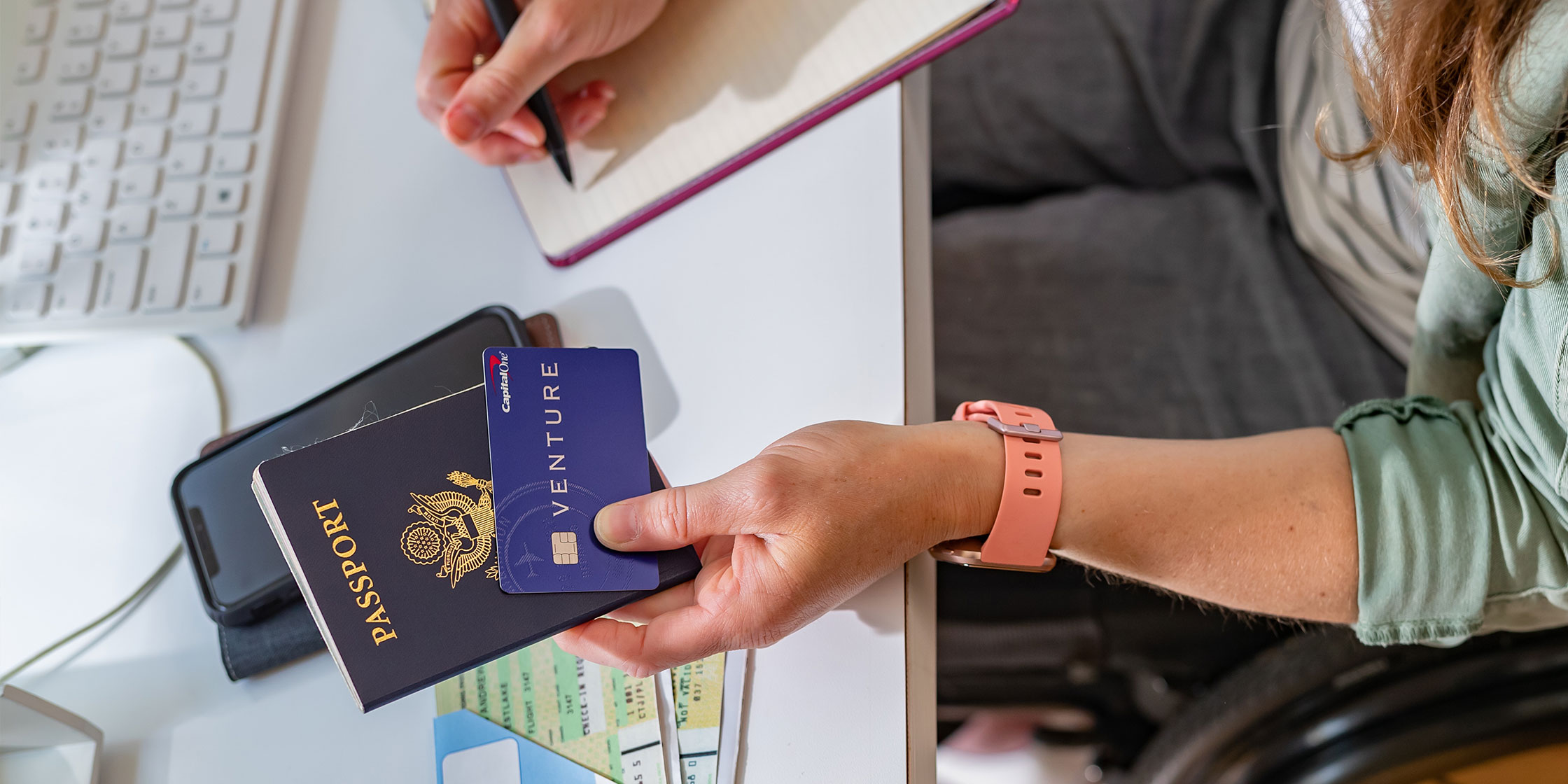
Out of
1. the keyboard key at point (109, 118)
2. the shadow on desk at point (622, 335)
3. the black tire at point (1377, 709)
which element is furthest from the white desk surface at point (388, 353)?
the black tire at point (1377, 709)

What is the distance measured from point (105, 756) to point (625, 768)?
32cm

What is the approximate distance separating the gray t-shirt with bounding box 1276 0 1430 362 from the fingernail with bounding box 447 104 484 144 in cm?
64

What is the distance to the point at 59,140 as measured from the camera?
65 centimetres

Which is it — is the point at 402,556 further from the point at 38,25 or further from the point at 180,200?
the point at 38,25

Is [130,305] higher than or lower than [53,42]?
lower

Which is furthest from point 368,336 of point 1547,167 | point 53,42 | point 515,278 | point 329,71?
point 1547,167

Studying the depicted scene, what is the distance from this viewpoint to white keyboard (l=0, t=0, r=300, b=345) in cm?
62

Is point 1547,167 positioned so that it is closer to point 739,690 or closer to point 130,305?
point 739,690

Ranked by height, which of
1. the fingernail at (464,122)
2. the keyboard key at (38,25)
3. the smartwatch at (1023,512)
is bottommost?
the smartwatch at (1023,512)

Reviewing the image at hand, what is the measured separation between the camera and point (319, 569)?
0.44 metres

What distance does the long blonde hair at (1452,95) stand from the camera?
449 mm

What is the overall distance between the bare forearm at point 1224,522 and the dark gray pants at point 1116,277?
0.21 meters

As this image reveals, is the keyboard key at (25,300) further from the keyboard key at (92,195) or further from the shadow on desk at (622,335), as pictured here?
the shadow on desk at (622,335)

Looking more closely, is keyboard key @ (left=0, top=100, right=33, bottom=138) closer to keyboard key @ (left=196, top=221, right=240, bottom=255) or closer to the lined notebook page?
keyboard key @ (left=196, top=221, right=240, bottom=255)
